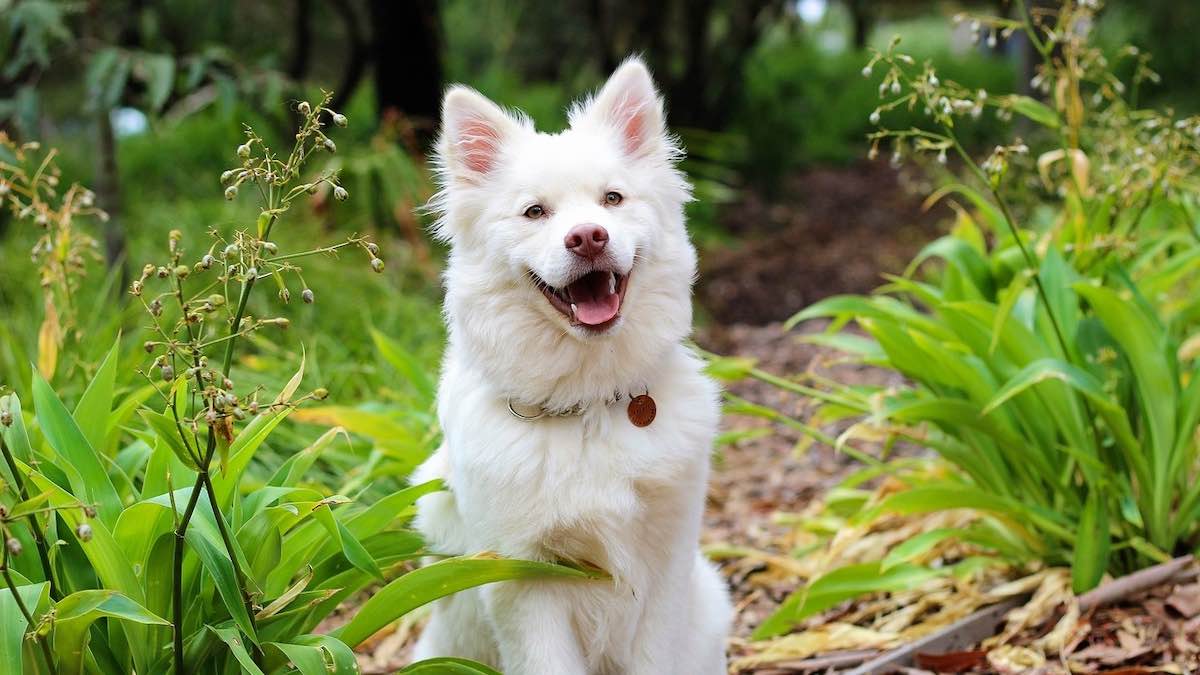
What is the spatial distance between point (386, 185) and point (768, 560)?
3.85 meters

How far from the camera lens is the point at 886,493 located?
3545 mm

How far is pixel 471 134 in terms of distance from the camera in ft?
8.04

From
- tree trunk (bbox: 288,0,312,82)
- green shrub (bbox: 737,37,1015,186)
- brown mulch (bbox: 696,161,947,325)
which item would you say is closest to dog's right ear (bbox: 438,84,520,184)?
brown mulch (bbox: 696,161,947,325)

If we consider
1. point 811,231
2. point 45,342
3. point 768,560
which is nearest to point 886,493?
point 768,560

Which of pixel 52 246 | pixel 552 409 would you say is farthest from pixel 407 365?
pixel 552 409

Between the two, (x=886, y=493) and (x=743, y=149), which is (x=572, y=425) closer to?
(x=886, y=493)

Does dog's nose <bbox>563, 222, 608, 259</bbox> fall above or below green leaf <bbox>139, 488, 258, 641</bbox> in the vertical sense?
above

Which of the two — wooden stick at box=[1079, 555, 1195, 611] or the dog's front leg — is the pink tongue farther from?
wooden stick at box=[1079, 555, 1195, 611]

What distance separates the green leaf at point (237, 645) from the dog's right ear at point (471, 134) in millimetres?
1062

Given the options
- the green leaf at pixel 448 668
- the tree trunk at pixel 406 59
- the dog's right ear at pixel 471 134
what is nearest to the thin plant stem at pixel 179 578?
the green leaf at pixel 448 668

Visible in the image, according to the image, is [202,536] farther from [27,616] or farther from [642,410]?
[642,410]

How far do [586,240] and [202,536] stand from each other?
0.90 metres

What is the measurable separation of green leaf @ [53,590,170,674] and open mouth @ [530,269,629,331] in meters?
0.95

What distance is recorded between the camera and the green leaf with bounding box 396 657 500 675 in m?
2.25
